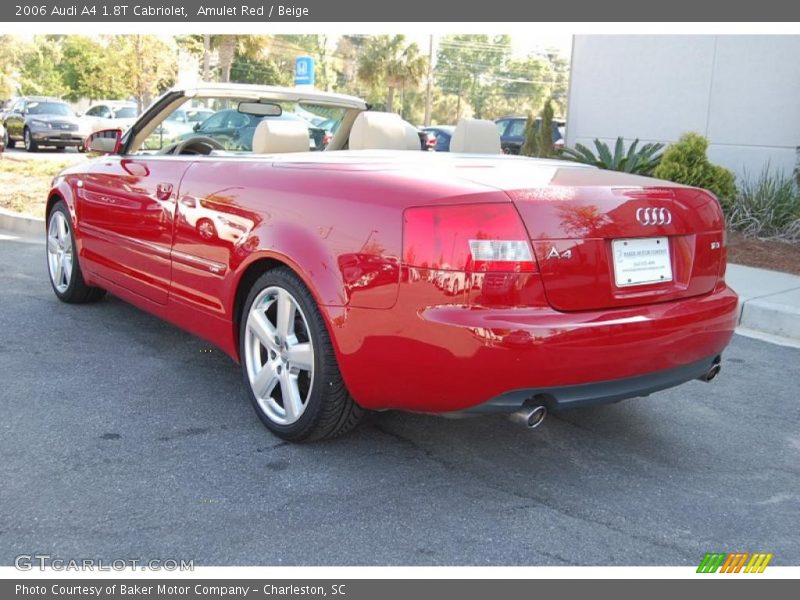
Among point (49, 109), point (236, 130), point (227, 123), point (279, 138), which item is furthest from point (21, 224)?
point (49, 109)

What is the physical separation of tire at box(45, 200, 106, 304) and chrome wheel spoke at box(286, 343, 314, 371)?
2.68 metres

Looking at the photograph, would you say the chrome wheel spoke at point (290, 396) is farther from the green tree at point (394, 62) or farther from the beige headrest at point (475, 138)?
the green tree at point (394, 62)

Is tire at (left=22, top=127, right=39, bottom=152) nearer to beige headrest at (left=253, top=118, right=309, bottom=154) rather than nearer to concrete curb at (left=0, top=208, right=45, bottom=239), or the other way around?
concrete curb at (left=0, top=208, right=45, bottom=239)

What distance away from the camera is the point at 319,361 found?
3217 mm

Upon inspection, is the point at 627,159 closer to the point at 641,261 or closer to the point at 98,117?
the point at 641,261

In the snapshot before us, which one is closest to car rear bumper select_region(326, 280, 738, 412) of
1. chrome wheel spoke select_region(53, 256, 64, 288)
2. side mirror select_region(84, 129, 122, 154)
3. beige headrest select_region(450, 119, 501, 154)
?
beige headrest select_region(450, 119, 501, 154)

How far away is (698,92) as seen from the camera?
10883mm

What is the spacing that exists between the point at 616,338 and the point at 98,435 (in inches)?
86.4

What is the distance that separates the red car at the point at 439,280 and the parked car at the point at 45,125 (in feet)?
77.8

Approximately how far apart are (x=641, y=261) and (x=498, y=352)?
2.43 ft

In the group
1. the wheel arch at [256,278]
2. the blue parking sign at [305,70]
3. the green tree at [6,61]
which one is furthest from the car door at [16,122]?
the wheel arch at [256,278]

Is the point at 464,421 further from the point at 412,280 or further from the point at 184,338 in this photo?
the point at 184,338

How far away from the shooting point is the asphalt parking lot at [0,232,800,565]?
2703 millimetres

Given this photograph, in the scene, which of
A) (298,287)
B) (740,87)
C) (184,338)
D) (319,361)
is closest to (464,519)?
(319,361)
